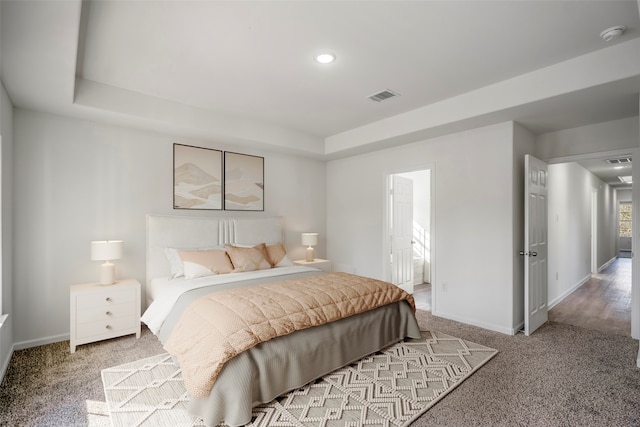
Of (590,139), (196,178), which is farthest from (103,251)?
(590,139)

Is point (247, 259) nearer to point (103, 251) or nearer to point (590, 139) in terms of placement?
point (103, 251)

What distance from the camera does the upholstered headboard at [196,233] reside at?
3805mm

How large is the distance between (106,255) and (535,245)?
462cm

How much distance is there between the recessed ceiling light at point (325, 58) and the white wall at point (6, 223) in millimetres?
2518

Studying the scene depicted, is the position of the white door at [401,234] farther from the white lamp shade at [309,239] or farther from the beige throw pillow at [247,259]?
the beige throw pillow at [247,259]

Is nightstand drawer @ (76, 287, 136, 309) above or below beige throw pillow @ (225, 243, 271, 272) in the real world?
below

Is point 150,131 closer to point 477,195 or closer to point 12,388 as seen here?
point 12,388

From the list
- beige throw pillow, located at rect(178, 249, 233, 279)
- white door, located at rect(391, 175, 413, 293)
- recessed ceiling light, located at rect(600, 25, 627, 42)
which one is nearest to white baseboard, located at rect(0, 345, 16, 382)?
beige throw pillow, located at rect(178, 249, 233, 279)

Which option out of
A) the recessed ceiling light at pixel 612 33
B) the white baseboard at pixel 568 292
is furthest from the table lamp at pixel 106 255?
the white baseboard at pixel 568 292

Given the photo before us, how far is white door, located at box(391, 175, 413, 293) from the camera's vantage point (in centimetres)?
508

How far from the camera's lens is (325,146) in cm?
523

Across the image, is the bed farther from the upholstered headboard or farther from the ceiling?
the ceiling

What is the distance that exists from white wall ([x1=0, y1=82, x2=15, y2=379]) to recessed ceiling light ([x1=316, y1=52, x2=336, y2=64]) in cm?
252

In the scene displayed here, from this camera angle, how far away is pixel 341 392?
235 cm
